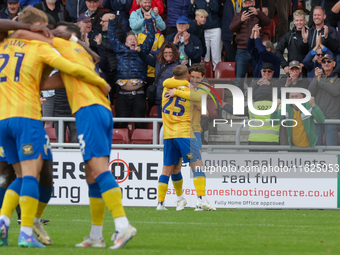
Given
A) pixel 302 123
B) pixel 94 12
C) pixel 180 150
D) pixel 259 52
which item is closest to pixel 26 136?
pixel 180 150

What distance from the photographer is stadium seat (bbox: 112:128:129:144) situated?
12.0 meters

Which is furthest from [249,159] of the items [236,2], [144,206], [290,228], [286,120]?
[236,2]

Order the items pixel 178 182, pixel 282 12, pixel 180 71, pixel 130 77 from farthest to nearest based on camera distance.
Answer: pixel 282 12
pixel 130 77
pixel 178 182
pixel 180 71

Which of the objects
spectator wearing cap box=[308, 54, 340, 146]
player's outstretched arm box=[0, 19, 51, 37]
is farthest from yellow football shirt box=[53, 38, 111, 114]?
spectator wearing cap box=[308, 54, 340, 146]

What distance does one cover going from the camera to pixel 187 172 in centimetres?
1091

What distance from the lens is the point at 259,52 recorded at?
12.4 meters

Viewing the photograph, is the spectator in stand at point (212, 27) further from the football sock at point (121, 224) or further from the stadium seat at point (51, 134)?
the football sock at point (121, 224)

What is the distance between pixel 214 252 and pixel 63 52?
88.5 inches

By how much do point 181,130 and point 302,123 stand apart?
2.62 m

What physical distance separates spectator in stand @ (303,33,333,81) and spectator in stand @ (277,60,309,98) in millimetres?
529

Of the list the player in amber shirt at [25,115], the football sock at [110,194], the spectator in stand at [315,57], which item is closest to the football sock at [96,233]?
the football sock at [110,194]

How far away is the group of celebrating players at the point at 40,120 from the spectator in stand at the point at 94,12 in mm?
8147

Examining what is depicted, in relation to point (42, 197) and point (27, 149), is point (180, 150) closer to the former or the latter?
point (42, 197)

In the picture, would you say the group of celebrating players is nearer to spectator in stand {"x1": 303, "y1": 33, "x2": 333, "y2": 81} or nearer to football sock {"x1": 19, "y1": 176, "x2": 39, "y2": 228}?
football sock {"x1": 19, "y1": 176, "x2": 39, "y2": 228}
